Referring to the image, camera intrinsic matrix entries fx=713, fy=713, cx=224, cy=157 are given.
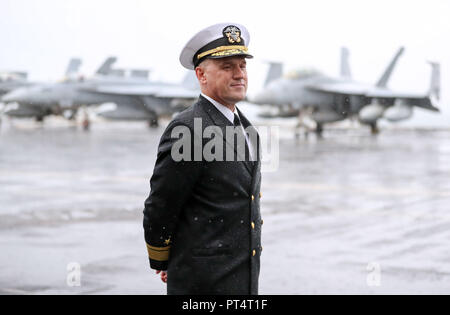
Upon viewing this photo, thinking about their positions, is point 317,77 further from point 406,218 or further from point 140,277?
point 140,277

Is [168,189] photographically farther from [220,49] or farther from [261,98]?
[261,98]

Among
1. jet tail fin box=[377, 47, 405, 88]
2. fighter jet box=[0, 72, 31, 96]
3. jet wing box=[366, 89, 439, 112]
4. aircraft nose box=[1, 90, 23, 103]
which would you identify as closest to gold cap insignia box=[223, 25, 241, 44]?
jet wing box=[366, 89, 439, 112]

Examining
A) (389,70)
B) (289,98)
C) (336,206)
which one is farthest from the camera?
(389,70)

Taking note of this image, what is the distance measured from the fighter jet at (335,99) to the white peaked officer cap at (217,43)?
30.1m

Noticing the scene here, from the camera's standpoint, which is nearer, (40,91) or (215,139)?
(215,139)

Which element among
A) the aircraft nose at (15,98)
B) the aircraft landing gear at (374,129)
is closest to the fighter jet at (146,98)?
the aircraft nose at (15,98)

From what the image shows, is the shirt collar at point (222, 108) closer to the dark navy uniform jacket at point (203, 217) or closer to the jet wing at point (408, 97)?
the dark navy uniform jacket at point (203, 217)

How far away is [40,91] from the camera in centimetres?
4050

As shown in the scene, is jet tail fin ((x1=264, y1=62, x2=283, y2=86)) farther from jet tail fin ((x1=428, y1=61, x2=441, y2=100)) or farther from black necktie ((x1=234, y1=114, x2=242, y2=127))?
black necktie ((x1=234, y1=114, x2=242, y2=127))

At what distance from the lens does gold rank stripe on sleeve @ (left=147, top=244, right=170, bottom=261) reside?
134 inches

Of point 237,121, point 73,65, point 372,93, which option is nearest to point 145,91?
point 372,93

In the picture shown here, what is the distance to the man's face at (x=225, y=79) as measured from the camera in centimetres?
330
